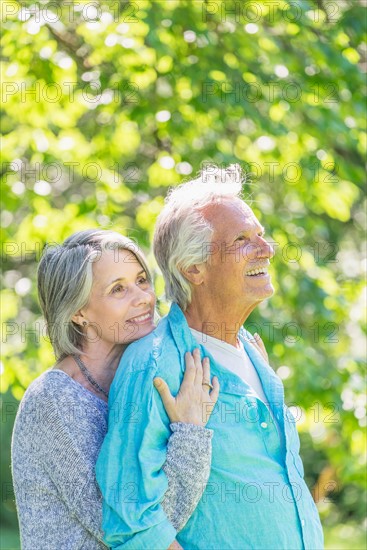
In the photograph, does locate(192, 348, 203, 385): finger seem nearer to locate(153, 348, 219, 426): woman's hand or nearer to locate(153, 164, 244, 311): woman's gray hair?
locate(153, 348, 219, 426): woman's hand

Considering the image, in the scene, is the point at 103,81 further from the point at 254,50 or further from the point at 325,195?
the point at 325,195

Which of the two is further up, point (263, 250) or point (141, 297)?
point (263, 250)

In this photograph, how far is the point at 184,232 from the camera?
2379 millimetres

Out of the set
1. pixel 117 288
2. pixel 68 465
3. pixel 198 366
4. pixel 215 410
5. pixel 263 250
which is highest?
pixel 263 250

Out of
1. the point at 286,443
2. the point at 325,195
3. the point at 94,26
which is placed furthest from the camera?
the point at 325,195

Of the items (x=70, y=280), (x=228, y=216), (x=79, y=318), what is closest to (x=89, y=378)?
(x=79, y=318)

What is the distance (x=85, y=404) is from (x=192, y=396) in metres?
0.30

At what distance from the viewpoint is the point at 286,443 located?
2.31 m

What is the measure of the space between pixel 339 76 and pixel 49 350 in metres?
2.14

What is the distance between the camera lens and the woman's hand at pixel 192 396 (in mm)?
2174

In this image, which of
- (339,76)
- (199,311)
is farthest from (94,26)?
(199,311)

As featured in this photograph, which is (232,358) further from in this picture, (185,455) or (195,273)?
(185,455)

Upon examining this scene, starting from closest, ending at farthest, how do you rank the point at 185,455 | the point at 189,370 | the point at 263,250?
the point at 185,455
the point at 189,370
the point at 263,250

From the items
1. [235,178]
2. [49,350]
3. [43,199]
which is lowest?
[49,350]
